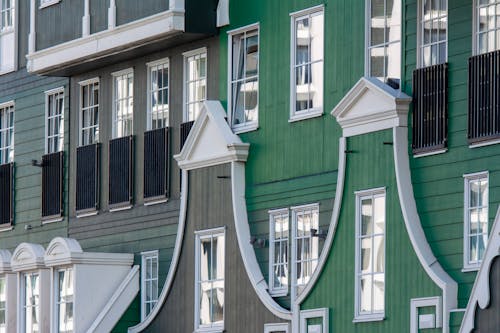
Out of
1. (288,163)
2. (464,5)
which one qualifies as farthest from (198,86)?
(464,5)

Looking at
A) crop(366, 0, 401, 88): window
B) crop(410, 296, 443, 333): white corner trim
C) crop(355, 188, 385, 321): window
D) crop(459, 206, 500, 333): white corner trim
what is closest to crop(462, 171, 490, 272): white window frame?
crop(410, 296, 443, 333): white corner trim

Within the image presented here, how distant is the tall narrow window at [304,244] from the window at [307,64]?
1623 millimetres

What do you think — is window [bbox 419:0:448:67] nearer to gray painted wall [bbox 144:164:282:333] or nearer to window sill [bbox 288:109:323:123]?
window sill [bbox 288:109:323:123]

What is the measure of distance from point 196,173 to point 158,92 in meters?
2.55

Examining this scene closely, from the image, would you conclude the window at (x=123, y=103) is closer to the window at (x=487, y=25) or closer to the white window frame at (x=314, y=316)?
the white window frame at (x=314, y=316)

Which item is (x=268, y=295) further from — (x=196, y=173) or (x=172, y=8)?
(x=172, y=8)

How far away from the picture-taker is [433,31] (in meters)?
28.9

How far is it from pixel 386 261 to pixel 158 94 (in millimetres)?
8826

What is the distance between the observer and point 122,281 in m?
36.8

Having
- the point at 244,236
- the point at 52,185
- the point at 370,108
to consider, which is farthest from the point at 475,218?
the point at 52,185

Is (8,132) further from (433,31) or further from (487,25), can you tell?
(487,25)

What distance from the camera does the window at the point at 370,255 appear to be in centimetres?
2944

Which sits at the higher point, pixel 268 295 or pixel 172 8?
pixel 172 8

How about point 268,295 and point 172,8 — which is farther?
point 172,8
